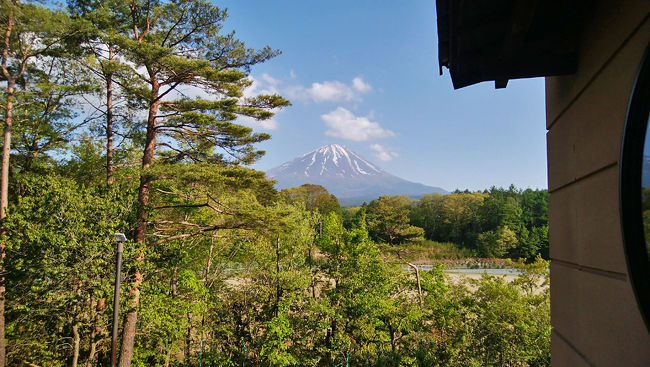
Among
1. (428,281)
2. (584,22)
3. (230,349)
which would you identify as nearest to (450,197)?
(428,281)

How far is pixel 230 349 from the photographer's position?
37.3ft

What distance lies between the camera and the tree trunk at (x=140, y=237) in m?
8.02

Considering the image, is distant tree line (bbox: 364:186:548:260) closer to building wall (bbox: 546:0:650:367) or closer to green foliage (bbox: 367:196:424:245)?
green foliage (bbox: 367:196:424:245)

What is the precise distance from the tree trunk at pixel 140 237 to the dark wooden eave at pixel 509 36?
8065 millimetres

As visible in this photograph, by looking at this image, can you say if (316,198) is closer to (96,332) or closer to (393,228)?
(393,228)

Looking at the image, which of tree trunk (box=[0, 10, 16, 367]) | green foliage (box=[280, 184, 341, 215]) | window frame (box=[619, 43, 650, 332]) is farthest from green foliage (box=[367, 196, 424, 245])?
window frame (box=[619, 43, 650, 332])

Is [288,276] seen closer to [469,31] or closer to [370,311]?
[370,311]

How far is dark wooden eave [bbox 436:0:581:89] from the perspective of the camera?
127 cm

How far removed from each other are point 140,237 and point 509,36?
930 cm

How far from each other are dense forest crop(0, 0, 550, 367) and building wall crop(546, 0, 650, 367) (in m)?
7.44

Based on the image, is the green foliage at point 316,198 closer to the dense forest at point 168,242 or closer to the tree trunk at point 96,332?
the dense forest at point 168,242

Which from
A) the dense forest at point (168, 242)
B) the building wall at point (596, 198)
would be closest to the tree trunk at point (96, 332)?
the dense forest at point (168, 242)

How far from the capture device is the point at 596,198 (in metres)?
1.21

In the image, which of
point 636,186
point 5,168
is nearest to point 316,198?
point 5,168
